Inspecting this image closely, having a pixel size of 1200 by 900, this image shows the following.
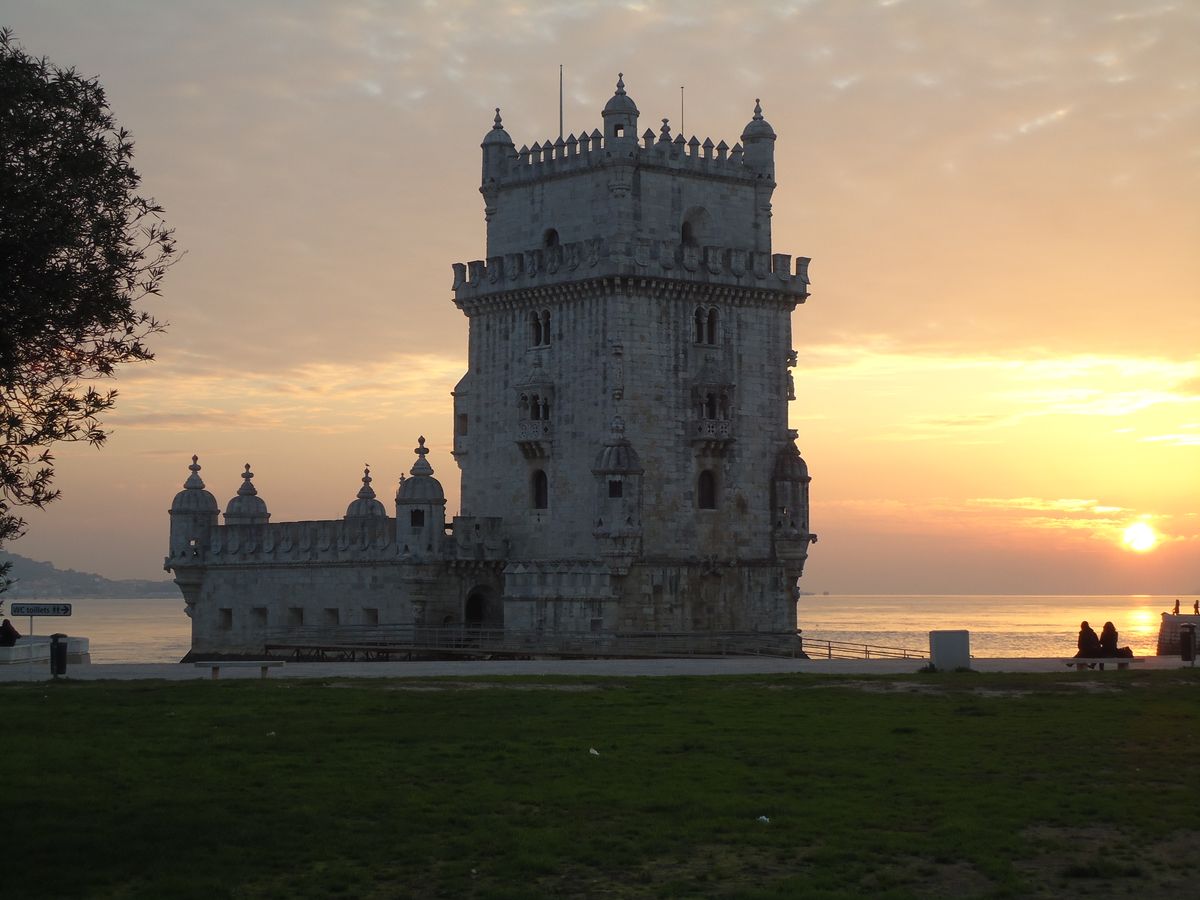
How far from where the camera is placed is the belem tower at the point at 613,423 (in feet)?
234

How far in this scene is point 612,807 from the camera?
26.7m

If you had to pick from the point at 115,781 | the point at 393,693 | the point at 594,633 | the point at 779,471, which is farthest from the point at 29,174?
the point at 779,471

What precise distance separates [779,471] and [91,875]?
53.7m

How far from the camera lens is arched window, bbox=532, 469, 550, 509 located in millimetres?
74656

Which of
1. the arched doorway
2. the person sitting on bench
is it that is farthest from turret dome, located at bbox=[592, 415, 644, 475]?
the person sitting on bench

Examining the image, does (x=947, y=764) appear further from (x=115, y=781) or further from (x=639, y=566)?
(x=639, y=566)

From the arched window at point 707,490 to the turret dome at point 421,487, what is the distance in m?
10.4

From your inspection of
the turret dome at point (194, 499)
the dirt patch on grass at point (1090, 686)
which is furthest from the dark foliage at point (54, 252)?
the turret dome at point (194, 499)

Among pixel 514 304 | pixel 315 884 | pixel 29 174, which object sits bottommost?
pixel 315 884

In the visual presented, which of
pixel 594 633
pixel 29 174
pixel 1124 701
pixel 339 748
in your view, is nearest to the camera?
pixel 29 174

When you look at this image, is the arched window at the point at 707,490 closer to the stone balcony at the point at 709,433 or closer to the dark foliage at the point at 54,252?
the stone balcony at the point at 709,433

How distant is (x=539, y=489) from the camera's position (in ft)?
246

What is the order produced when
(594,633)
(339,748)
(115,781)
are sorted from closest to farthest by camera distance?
(115,781), (339,748), (594,633)

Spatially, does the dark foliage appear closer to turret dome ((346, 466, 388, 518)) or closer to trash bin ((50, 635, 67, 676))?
trash bin ((50, 635, 67, 676))
